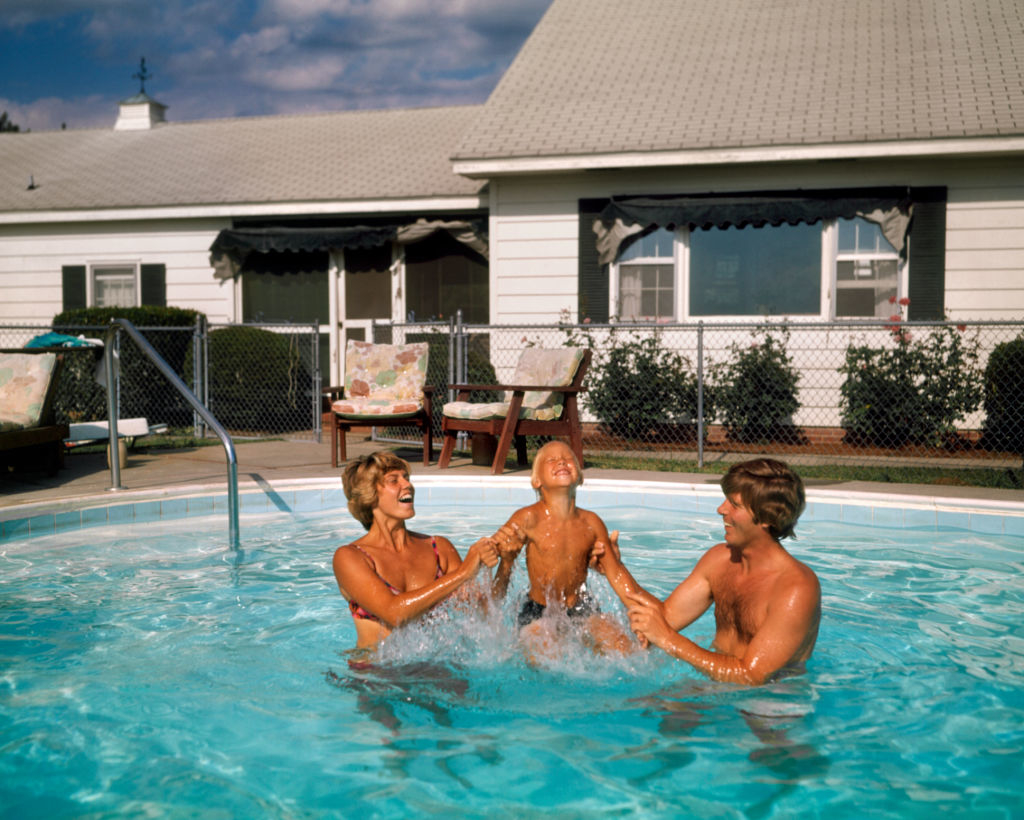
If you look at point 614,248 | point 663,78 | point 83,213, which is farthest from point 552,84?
point 83,213

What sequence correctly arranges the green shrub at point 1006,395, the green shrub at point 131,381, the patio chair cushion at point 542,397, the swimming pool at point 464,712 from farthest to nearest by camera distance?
1. the green shrub at point 131,381
2. the green shrub at point 1006,395
3. the patio chair cushion at point 542,397
4. the swimming pool at point 464,712

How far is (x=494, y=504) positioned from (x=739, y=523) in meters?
4.44

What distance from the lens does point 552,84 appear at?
12.0 metres

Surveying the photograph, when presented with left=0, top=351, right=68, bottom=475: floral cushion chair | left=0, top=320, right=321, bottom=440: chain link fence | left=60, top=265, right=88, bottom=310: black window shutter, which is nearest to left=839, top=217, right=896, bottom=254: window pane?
left=0, top=320, right=321, bottom=440: chain link fence

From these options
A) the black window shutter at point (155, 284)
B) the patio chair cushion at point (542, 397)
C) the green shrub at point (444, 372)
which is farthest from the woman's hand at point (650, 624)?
the black window shutter at point (155, 284)

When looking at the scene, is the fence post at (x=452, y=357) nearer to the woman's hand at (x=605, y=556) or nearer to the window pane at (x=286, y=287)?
the window pane at (x=286, y=287)

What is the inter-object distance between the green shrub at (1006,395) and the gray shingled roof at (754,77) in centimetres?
219

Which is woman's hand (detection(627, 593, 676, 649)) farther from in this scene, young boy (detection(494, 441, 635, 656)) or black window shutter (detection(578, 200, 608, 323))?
black window shutter (detection(578, 200, 608, 323))

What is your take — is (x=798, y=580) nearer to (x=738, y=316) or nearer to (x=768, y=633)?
(x=768, y=633)

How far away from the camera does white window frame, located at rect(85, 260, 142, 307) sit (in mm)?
13352

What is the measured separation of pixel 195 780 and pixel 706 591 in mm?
1807

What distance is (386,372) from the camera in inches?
359

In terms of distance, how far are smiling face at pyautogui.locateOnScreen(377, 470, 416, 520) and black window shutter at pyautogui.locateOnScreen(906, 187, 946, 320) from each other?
27.2 ft

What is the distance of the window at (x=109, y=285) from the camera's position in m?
13.3
